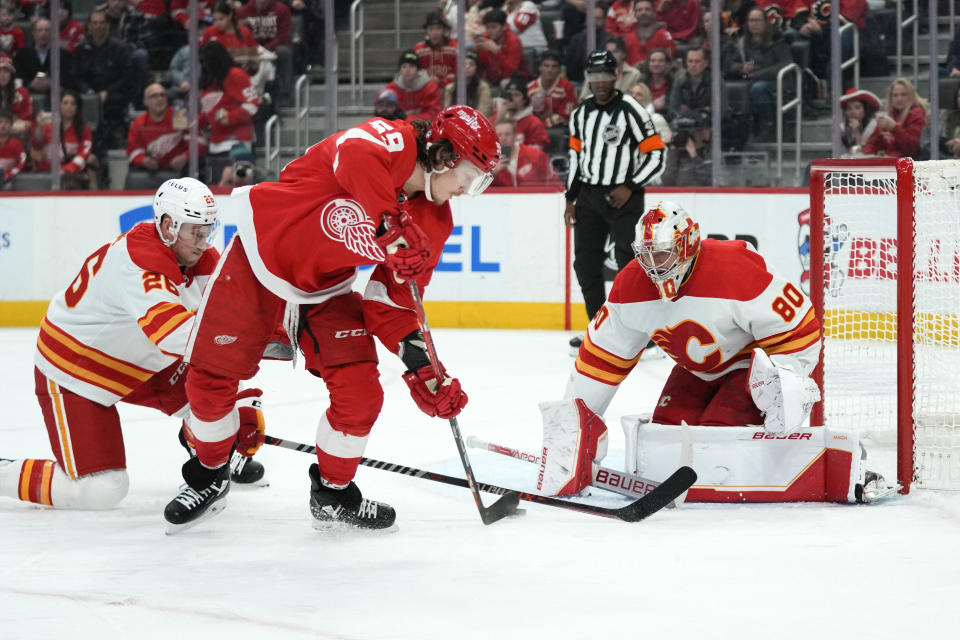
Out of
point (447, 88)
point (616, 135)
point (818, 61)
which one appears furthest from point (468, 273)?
point (818, 61)

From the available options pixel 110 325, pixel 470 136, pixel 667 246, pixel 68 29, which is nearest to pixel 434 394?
pixel 470 136

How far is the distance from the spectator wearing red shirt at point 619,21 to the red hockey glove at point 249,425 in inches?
175

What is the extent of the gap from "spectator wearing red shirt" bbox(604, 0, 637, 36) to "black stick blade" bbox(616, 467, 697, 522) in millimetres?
4501

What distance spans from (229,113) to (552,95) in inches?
78.6

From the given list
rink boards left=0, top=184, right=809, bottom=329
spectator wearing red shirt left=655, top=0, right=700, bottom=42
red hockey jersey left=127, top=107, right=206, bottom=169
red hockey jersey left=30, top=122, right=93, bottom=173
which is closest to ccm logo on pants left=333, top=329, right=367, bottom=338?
rink boards left=0, top=184, right=809, bottom=329

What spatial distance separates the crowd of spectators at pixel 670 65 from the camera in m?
6.40

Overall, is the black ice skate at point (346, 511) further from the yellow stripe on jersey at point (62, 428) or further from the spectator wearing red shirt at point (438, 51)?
the spectator wearing red shirt at point (438, 51)

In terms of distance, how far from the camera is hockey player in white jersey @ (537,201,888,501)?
2822 millimetres

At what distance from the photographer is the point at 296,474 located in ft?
11.0

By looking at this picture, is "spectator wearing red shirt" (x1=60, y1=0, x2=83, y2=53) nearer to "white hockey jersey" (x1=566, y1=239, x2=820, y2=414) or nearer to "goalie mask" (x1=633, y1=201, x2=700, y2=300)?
"white hockey jersey" (x1=566, y1=239, x2=820, y2=414)

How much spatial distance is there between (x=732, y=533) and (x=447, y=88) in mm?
4940

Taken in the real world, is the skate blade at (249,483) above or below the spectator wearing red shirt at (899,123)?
below

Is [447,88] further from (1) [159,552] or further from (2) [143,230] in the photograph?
(1) [159,552]

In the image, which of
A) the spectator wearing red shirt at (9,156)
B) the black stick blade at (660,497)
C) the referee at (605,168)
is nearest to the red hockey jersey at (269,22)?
the spectator wearing red shirt at (9,156)
